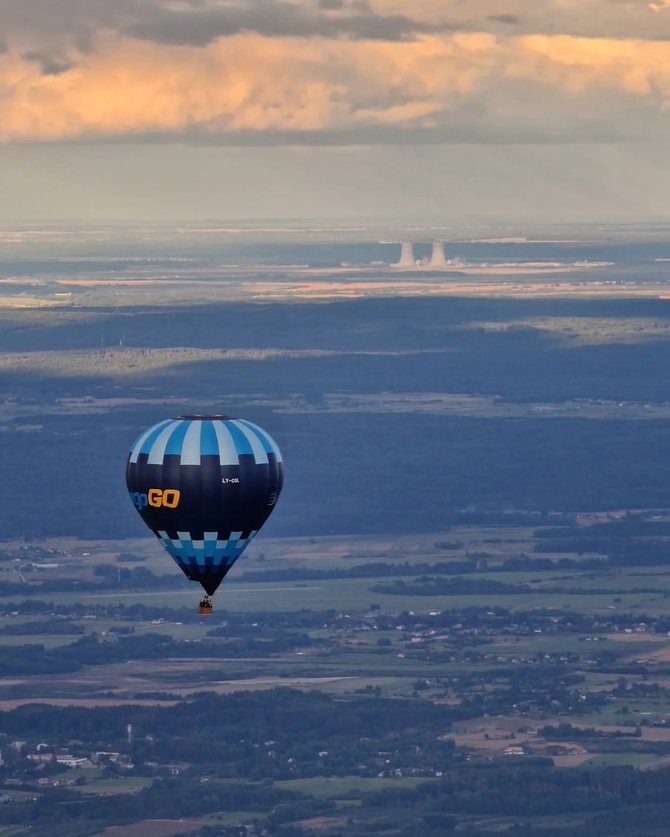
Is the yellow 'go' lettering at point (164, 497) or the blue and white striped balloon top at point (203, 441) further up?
the blue and white striped balloon top at point (203, 441)

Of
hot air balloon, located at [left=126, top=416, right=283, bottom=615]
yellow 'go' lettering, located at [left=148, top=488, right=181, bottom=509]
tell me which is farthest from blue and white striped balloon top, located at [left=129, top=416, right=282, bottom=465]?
yellow 'go' lettering, located at [left=148, top=488, right=181, bottom=509]

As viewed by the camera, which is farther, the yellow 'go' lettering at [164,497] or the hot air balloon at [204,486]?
the yellow 'go' lettering at [164,497]

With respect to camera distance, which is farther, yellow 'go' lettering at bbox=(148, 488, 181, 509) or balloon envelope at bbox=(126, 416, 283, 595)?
yellow 'go' lettering at bbox=(148, 488, 181, 509)

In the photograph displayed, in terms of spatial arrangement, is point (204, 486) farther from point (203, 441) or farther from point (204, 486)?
point (203, 441)

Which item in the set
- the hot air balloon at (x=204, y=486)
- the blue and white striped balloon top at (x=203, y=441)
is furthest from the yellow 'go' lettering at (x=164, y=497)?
the blue and white striped balloon top at (x=203, y=441)

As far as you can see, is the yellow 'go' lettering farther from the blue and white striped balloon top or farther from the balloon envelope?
the blue and white striped balloon top

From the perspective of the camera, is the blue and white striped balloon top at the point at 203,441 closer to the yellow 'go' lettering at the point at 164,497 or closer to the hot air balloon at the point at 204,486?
the hot air balloon at the point at 204,486

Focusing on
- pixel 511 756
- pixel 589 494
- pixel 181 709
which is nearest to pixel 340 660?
pixel 181 709
